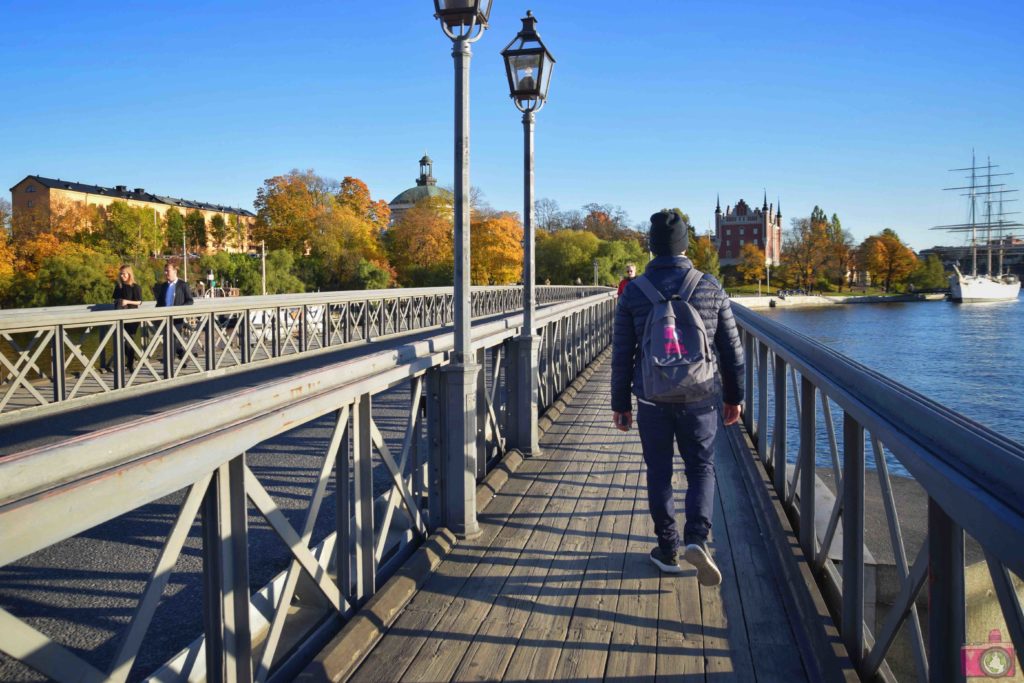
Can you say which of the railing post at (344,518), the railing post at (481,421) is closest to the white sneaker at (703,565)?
the railing post at (344,518)

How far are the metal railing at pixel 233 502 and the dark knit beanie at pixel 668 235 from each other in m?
1.24

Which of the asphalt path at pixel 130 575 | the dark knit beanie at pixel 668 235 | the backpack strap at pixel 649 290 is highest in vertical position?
the dark knit beanie at pixel 668 235

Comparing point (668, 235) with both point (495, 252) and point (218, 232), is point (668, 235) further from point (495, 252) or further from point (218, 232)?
point (218, 232)

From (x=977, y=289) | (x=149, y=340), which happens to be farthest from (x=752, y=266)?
(x=149, y=340)

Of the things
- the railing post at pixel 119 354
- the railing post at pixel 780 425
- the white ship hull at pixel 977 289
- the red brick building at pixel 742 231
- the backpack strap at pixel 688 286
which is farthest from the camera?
the red brick building at pixel 742 231

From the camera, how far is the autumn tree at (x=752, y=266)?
131250 mm

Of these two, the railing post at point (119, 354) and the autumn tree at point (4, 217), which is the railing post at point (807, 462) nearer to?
the railing post at point (119, 354)

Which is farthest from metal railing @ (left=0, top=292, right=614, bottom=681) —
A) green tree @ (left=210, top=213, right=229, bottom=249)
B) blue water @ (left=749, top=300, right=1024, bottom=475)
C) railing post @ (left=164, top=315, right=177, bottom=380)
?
green tree @ (left=210, top=213, right=229, bottom=249)

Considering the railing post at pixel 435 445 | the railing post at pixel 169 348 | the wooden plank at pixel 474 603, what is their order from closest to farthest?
the wooden plank at pixel 474 603 < the railing post at pixel 435 445 < the railing post at pixel 169 348

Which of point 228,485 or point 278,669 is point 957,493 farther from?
point 278,669

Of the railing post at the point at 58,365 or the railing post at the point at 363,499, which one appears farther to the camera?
the railing post at the point at 58,365

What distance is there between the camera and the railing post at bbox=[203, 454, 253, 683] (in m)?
2.19

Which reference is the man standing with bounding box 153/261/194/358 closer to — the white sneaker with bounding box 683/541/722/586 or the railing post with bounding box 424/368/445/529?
the railing post with bounding box 424/368/445/529

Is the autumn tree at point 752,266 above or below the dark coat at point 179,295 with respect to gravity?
above
